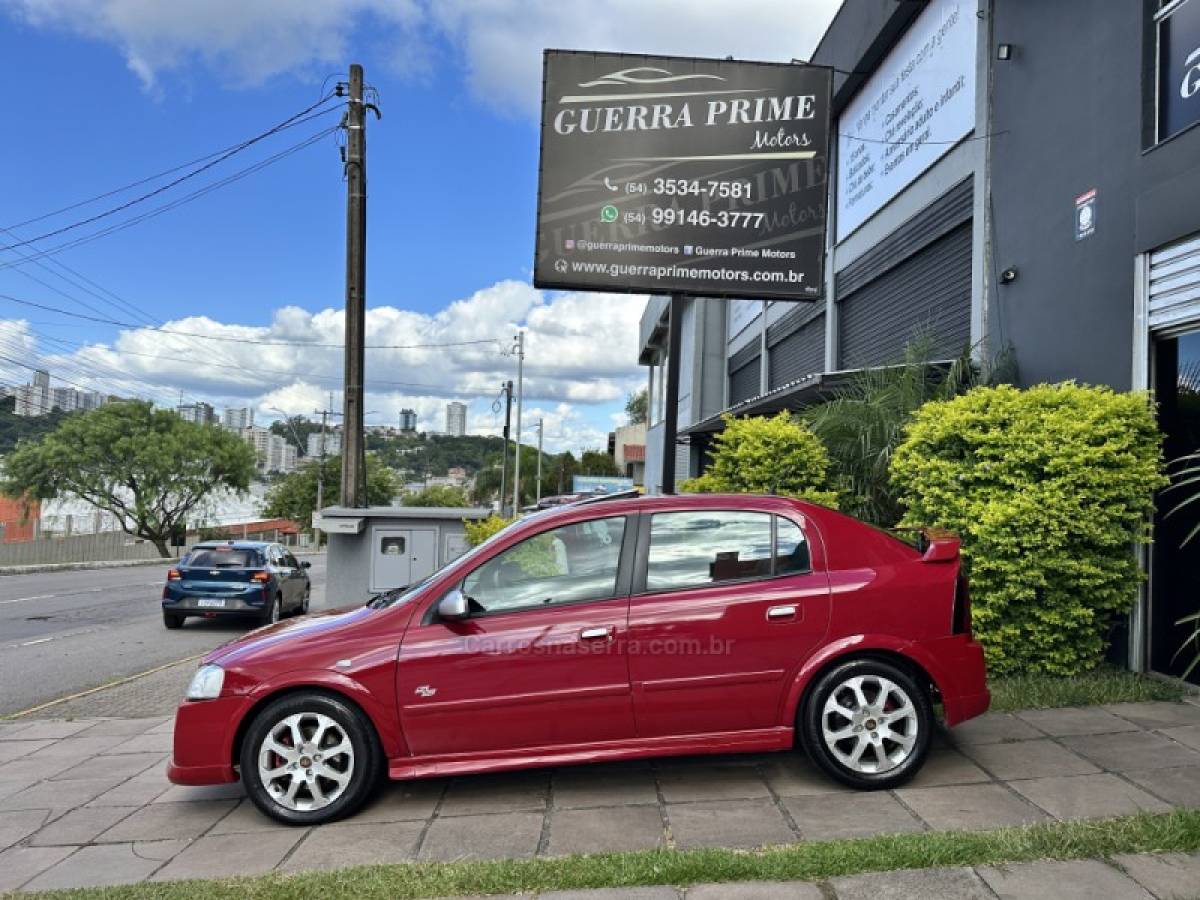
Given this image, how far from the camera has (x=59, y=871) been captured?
12.3 ft

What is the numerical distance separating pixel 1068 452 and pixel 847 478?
256cm

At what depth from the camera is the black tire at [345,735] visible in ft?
13.3

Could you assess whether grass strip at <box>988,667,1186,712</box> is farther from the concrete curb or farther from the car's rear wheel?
the concrete curb

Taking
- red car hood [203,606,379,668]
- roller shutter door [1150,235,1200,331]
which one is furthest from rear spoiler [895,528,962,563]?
red car hood [203,606,379,668]

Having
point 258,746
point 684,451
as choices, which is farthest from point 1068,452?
point 684,451

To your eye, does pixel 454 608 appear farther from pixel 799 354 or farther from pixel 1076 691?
pixel 799 354

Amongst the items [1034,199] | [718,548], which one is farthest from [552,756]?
[1034,199]

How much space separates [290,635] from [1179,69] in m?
6.76

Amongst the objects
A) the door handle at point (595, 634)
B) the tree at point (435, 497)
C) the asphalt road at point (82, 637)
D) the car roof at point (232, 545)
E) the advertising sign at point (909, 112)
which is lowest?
the tree at point (435, 497)

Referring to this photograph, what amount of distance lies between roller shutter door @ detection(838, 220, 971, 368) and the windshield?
9844 millimetres

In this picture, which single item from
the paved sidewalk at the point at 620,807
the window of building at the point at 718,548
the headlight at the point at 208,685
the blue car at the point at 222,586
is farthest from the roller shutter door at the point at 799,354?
the headlight at the point at 208,685

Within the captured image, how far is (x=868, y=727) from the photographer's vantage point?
417 centimetres

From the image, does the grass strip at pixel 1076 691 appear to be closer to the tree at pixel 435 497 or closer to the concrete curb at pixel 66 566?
the concrete curb at pixel 66 566

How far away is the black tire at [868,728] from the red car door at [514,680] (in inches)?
35.7
